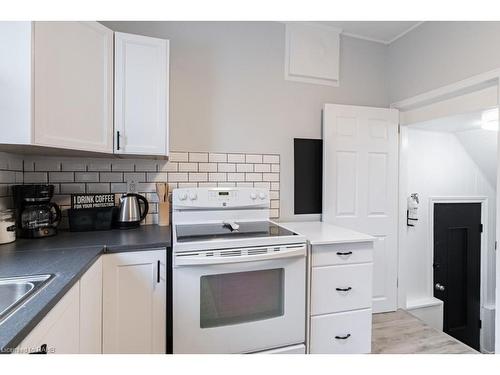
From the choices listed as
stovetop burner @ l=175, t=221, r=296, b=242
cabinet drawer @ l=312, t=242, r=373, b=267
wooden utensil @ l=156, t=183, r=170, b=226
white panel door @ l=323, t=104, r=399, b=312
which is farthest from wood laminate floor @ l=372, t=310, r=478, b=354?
wooden utensil @ l=156, t=183, r=170, b=226

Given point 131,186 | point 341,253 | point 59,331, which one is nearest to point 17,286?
point 59,331

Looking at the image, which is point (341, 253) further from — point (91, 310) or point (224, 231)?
point (91, 310)

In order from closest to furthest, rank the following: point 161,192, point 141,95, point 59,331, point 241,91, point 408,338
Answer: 1. point 59,331
2. point 141,95
3. point 161,192
4. point 408,338
5. point 241,91

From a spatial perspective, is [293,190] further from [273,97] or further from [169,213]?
[169,213]

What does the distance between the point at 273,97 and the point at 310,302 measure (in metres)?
1.62

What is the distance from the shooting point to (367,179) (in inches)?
93.0

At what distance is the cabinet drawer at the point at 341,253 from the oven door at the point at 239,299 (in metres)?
0.12

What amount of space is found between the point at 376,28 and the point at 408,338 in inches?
103

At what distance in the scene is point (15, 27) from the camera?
119cm

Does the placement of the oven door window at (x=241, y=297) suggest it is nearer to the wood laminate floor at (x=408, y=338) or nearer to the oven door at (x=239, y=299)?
the oven door at (x=239, y=299)

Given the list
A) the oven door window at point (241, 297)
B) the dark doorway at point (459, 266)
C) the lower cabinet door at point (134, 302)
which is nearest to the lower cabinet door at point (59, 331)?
the lower cabinet door at point (134, 302)

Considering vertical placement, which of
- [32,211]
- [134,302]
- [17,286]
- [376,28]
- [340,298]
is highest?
[376,28]

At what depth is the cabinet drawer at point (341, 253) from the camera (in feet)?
5.42
